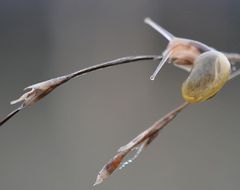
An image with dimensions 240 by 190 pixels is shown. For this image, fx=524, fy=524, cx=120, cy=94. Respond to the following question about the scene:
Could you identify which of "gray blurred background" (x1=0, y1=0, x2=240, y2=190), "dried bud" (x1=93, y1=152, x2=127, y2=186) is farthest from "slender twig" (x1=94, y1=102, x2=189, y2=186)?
"gray blurred background" (x1=0, y1=0, x2=240, y2=190)

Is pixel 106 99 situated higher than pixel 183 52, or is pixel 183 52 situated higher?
pixel 183 52

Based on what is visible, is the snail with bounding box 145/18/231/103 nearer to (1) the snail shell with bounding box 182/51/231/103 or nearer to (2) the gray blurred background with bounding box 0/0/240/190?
(1) the snail shell with bounding box 182/51/231/103

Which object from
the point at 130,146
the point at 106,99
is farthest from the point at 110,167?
the point at 106,99

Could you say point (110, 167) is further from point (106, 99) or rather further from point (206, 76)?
point (106, 99)

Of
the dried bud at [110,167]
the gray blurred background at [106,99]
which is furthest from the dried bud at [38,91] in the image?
the gray blurred background at [106,99]

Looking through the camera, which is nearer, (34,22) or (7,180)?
(7,180)

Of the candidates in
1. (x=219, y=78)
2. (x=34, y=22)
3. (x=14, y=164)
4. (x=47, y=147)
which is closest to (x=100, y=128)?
(x=47, y=147)

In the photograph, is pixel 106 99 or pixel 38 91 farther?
pixel 106 99

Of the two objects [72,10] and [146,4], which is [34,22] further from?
[146,4]
